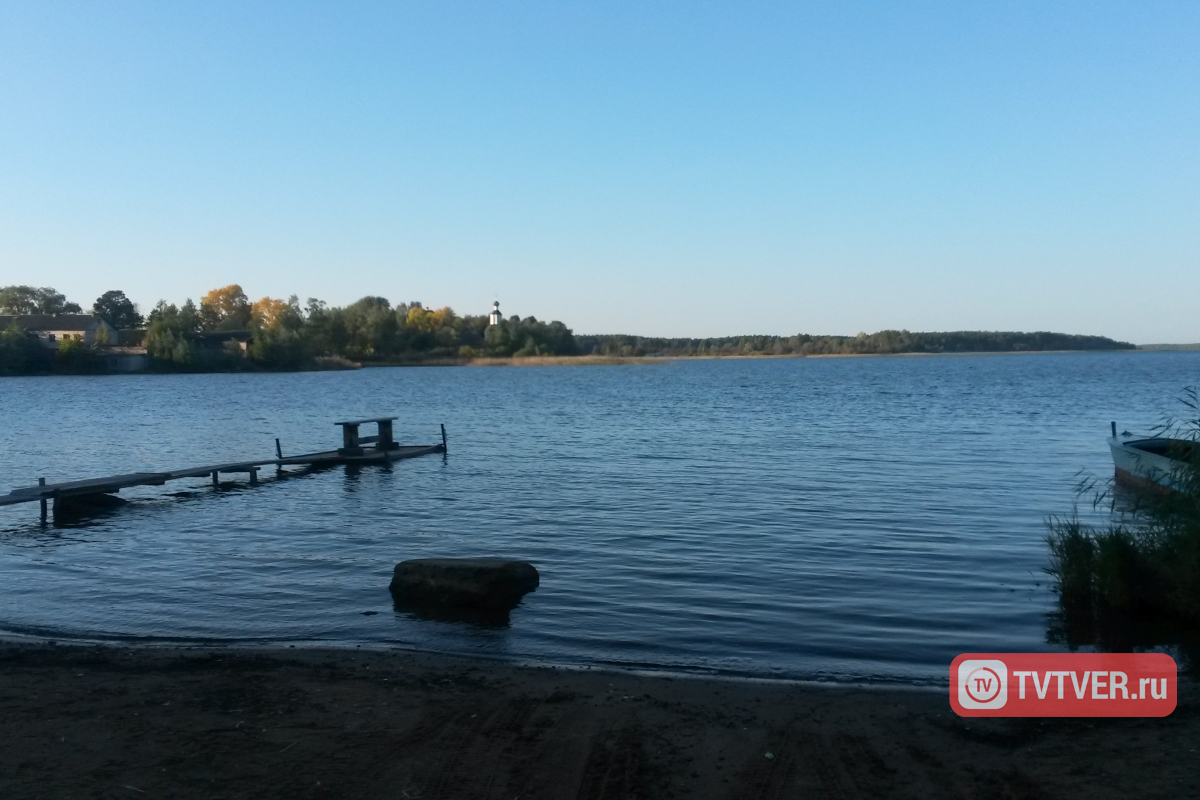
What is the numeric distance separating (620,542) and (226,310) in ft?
538

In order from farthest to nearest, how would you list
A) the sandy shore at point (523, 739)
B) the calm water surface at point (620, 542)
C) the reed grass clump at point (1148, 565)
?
the calm water surface at point (620, 542)
the reed grass clump at point (1148, 565)
the sandy shore at point (523, 739)

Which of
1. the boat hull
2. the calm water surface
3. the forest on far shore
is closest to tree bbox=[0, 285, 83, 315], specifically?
the forest on far shore

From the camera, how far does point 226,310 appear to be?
16388 centimetres

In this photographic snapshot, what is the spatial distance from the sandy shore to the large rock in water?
199 centimetres

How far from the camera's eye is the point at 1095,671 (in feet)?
A: 26.9

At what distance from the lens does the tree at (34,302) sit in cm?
14338

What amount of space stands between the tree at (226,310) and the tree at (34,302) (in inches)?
796
